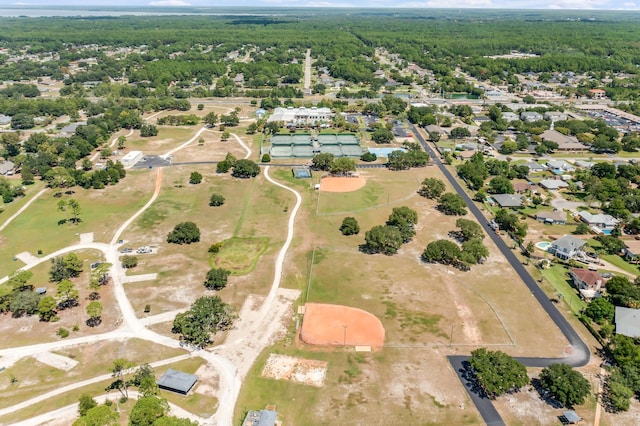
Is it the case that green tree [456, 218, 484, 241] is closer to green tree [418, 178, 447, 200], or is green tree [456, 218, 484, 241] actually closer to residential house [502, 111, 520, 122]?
green tree [418, 178, 447, 200]

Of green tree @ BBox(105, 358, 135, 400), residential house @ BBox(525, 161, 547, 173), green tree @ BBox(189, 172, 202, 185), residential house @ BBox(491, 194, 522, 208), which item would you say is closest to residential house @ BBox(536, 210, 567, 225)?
residential house @ BBox(491, 194, 522, 208)

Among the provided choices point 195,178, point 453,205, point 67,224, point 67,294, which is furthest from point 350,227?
point 67,224

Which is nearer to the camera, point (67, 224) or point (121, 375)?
point (121, 375)

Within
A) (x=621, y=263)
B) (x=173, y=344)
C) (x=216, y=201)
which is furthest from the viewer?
(x=216, y=201)

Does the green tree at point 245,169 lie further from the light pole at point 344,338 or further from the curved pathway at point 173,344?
the light pole at point 344,338

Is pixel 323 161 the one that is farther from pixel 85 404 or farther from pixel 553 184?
pixel 85 404

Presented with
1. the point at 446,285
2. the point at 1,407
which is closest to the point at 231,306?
the point at 1,407
